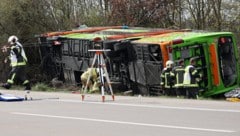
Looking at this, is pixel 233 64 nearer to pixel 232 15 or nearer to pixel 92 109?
pixel 92 109

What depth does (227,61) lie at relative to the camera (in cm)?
1889

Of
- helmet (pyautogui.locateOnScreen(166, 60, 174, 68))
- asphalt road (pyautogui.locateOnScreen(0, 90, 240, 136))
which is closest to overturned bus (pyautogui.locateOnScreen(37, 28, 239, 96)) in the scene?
helmet (pyautogui.locateOnScreen(166, 60, 174, 68))

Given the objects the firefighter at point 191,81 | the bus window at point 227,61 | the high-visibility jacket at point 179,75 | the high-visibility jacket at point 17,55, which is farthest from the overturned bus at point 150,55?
the high-visibility jacket at point 17,55

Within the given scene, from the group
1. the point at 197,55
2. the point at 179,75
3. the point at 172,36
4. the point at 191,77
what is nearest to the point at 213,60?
the point at 197,55

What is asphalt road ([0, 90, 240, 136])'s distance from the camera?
9953 millimetres

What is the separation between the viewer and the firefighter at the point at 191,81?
17469 mm

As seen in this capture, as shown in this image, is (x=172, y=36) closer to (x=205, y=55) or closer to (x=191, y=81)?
(x=205, y=55)

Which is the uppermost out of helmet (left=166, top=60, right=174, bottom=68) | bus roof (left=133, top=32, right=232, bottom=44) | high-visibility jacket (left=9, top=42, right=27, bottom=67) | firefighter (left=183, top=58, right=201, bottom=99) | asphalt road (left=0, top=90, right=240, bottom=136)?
bus roof (left=133, top=32, right=232, bottom=44)

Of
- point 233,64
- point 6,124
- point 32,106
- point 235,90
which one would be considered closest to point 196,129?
point 6,124

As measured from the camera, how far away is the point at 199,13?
2869 cm

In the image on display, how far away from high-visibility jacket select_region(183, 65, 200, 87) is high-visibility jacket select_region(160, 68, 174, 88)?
524mm

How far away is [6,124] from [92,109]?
3.09 meters

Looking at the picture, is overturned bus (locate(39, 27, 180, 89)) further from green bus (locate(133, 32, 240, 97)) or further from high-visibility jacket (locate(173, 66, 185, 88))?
high-visibility jacket (locate(173, 66, 185, 88))

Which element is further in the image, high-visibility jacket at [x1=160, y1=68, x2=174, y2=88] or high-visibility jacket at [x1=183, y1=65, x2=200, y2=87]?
high-visibility jacket at [x1=160, y1=68, x2=174, y2=88]
